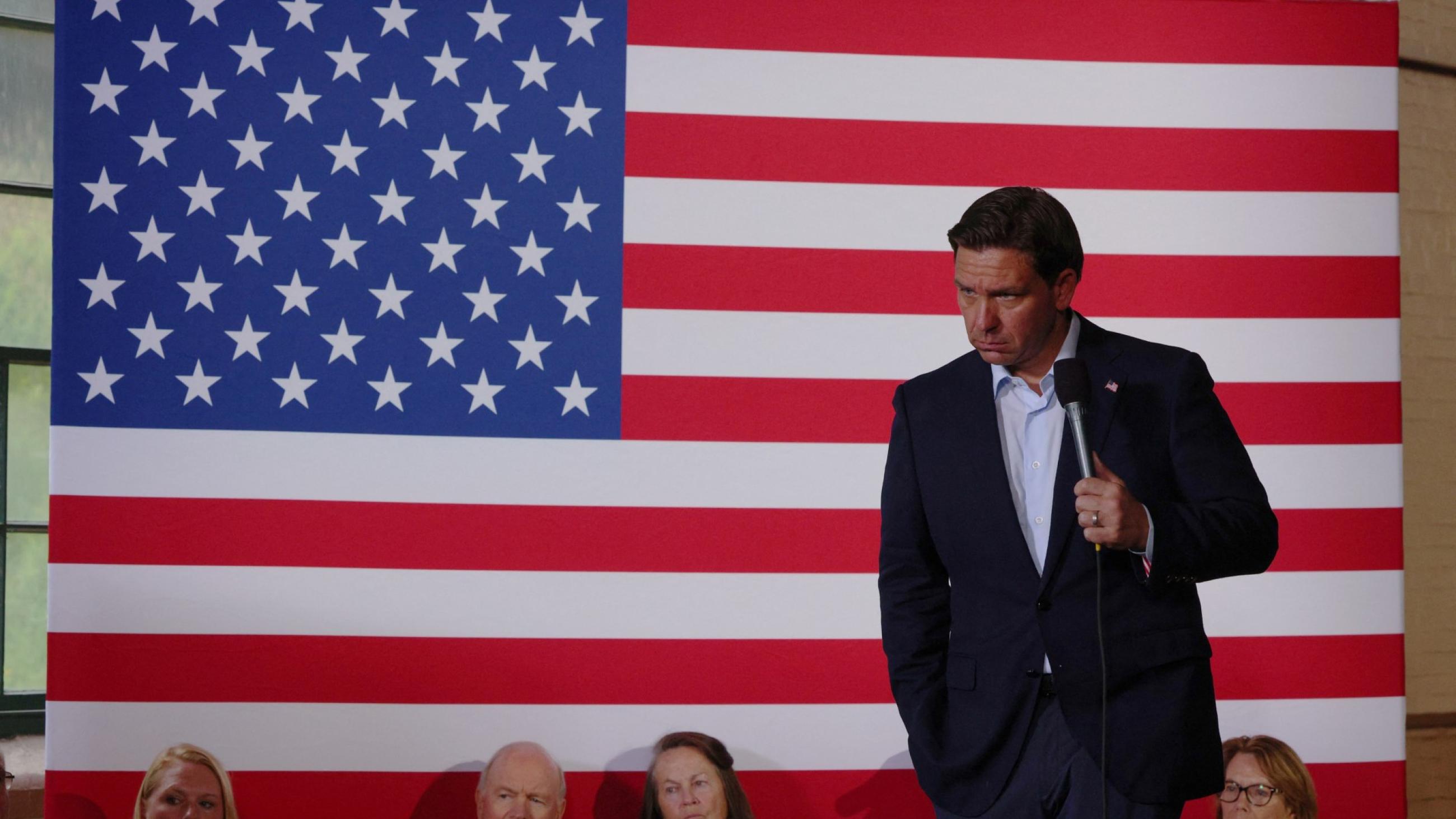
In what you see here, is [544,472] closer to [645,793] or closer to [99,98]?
[645,793]

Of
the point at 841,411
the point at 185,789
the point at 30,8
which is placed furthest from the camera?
the point at 30,8

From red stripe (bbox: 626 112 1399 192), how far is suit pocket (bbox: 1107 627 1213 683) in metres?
1.64

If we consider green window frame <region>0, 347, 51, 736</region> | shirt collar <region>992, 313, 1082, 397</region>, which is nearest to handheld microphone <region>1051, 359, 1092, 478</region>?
shirt collar <region>992, 313, 1082, 397</region>

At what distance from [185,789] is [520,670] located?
→ 0.79m

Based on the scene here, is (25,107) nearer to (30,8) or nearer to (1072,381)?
(30,8)

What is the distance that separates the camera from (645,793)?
2.88 m

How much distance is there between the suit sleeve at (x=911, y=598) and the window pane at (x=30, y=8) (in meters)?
3.06

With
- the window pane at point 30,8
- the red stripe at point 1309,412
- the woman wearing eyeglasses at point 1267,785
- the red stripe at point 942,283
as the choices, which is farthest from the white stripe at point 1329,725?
the window pane at point 30,8

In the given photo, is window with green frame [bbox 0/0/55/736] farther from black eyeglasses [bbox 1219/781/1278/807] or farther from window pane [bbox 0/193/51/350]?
black eyeglasses [bbox 1219/781/1278/807]

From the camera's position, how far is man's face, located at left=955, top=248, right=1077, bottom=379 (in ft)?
5.77

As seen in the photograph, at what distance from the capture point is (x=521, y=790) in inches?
110

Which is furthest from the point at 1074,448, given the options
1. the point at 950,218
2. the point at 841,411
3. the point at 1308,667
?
the point at 1308,667

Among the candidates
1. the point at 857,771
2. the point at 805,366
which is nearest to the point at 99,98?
the point at 805,366

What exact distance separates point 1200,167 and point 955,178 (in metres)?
0.64
